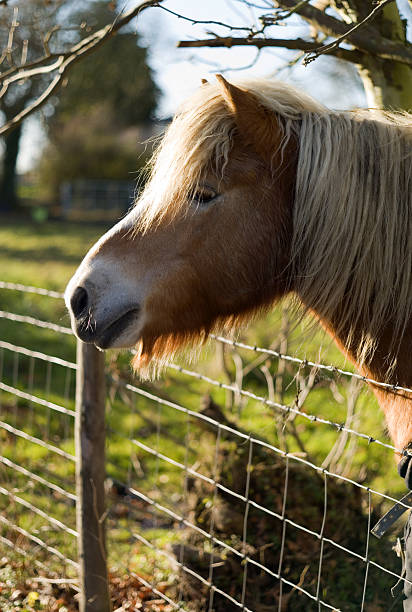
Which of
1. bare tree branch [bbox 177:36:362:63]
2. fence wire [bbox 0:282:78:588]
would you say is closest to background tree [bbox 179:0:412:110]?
bare tree branch [bbox 177:36:362:63]

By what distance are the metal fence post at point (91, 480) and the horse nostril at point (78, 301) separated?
81 cm

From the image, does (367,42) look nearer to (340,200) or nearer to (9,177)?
(340,200)

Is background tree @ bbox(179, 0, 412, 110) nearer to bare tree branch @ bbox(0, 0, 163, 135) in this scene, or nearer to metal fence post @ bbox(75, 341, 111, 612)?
bare tree branch @ bbox(0, 0, 163, 135)

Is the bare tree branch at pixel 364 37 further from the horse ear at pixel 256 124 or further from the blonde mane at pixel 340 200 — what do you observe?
the horse ear at pixel 256 124

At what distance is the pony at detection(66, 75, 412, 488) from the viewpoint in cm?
191

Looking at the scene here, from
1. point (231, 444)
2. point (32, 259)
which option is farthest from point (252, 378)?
point (32, 259)

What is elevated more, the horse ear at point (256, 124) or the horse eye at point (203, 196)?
the horse ear at point (256, 124)

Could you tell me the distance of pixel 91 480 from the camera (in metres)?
2.89

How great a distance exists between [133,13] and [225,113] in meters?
1.06

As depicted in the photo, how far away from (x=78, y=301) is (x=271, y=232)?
65 cm

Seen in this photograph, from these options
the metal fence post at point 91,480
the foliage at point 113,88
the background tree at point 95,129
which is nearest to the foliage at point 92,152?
the background tree at point 95,129

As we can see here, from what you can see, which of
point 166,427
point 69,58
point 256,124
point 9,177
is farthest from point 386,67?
point 9,177

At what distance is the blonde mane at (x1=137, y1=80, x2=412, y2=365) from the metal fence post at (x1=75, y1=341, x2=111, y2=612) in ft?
3.41

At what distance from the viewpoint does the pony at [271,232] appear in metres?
1.91
